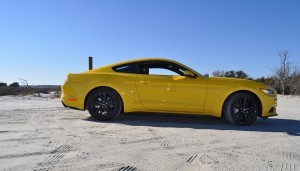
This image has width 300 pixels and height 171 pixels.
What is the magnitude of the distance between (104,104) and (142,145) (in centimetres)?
239

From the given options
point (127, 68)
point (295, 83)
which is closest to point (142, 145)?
point (127, 68)

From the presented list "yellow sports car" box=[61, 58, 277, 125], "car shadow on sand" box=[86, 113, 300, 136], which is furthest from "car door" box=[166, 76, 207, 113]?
"car shadow on sand" box=[86, 113, 300, 136]

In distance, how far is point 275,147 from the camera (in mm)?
4262

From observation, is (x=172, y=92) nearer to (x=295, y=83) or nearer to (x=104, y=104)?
(x=104, y=104)

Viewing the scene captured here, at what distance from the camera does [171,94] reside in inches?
246

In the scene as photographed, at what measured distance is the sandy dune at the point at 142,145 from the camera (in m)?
3.31

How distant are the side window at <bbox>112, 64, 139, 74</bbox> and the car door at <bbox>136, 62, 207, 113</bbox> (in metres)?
0.26

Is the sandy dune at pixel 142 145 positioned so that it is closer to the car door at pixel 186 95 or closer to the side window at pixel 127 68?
the car door at pixel 186 95

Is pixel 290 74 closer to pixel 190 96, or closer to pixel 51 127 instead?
pixel 190 96

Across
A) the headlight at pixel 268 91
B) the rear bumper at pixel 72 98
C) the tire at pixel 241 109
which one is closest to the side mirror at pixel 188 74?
the tire at pixel 241 109

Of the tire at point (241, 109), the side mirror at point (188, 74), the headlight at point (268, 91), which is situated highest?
the side mirror at point (188, 74)

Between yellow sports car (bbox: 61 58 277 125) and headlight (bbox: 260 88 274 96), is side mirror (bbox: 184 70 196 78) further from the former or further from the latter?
headlight (bbox: 260 88 274 96)

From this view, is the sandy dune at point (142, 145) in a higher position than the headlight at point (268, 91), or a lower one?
lower

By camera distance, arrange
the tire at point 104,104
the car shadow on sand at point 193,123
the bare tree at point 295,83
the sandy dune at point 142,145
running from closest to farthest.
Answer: the sandy dune at point 142,145
the car shadow on sand at point 193,123
the tire at point 104,104
the bare tree at point 295,83
